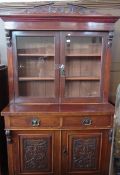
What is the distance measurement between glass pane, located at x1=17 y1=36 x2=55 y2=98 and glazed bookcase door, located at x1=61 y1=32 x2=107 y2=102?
14 cm

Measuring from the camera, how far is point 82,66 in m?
2.03

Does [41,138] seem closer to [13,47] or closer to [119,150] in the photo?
[119,150]

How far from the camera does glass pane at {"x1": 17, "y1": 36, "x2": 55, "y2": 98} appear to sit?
6.23ft

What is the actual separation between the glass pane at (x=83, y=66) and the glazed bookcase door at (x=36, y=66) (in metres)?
0.14

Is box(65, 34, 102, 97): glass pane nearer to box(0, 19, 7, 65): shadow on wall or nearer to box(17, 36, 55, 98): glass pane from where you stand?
box(17, 36, 55, 98): glass pane

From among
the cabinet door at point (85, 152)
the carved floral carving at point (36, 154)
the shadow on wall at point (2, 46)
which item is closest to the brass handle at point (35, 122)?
the carved floral carving at point (36, 154)

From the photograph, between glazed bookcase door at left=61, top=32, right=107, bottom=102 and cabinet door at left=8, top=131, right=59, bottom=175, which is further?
glazed bookcase door at left=61, top=32, right=107, bottom=102

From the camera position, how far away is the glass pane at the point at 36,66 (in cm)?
190

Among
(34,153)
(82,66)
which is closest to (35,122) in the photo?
(34,153)

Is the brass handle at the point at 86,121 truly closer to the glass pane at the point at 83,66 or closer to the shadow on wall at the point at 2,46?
the glass pane at the point at 83,66

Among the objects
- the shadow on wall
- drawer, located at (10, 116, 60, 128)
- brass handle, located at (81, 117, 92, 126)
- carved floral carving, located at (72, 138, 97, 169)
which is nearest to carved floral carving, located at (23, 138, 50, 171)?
drawer, located at (10, 116, 60, 128)

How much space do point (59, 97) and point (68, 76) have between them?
0.24 metres

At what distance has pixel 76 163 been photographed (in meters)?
1.86

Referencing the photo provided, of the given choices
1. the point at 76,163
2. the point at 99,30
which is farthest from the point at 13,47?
the point at 76,163
